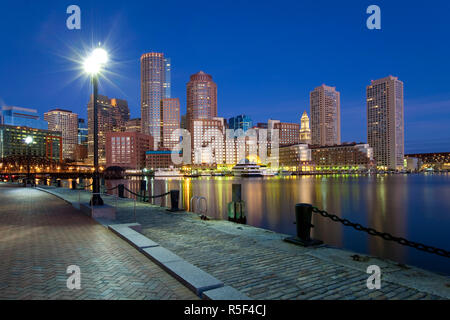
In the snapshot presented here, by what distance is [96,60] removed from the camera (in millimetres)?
15102

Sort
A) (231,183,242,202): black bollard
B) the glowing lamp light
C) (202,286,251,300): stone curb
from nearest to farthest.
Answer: (202,286,251,300): stone curb, the glowing lamp light, (231,183,242,202): black bollard

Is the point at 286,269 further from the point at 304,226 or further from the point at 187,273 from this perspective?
the point at 304,226

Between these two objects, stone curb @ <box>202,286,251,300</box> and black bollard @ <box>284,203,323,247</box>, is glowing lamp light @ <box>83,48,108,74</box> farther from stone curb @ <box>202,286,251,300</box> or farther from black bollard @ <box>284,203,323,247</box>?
stone curb @ <box>202,286,251,300</box>

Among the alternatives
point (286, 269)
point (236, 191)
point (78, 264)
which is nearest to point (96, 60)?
point (236, 191)

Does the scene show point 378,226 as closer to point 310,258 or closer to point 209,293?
point 310,258

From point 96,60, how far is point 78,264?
11.3m

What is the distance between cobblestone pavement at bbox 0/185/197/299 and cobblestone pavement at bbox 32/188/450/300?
125cm

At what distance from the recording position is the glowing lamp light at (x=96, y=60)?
15086 millimetres

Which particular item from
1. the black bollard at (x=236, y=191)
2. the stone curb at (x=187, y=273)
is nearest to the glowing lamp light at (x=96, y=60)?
the black bollard at (x=236, y=191)

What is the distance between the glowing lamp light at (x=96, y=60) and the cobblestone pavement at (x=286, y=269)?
961 cm

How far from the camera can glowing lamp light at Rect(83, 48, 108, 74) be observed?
594 inches

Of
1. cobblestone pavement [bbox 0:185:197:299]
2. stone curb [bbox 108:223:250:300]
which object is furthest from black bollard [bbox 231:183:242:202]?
stone curb [bbox 108:223:250:300]

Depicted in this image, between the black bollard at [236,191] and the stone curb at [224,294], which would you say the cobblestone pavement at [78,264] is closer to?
the stone curb at [224,294]
